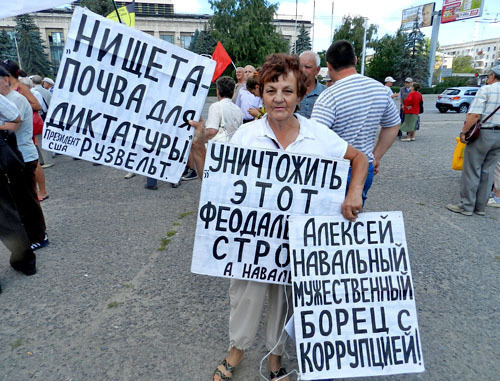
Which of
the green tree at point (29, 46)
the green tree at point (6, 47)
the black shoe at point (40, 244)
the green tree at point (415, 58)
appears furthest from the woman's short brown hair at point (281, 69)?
the green tree at point (29, 46)

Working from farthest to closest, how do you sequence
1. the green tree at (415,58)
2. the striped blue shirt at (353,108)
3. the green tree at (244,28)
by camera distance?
1. the green tree at (415,58)
2. the green tree at (244,28)
3. the striped blue shirt at (353,108)

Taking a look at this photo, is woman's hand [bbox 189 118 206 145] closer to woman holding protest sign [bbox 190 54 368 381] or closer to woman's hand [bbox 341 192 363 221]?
woman holding protest sign [bbox 190 54 368 381]

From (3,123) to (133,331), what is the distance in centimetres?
Result: 249

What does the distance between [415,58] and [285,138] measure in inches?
2225

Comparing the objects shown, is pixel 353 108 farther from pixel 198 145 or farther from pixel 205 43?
pixel 205 43

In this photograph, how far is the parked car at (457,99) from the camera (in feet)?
67.1

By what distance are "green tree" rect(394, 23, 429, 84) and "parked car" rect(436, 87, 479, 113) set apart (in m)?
32.4

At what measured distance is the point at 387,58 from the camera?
55188 mm

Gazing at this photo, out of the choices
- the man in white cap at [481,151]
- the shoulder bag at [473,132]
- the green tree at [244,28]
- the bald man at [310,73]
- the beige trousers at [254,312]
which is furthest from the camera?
the green tree at [244,28]

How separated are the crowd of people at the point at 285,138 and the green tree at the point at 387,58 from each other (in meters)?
52.5

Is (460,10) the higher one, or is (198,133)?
(460,10)

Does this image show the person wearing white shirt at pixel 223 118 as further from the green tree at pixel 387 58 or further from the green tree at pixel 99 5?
the green tree at pixel 387 58

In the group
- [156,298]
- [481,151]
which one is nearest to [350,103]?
[156,298]

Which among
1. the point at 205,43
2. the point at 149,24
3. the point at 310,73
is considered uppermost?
the point at 149,24
